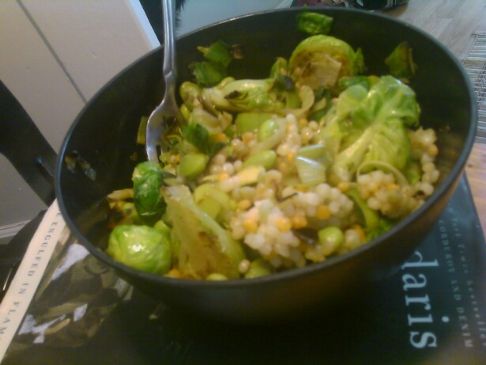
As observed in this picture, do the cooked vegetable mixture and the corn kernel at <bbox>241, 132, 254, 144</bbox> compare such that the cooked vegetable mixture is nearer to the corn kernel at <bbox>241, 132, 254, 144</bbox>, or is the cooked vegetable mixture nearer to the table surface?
the corn kernel at <bbox>241, 132, 254, 144</bbox>

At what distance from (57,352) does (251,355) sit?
305 millimetres

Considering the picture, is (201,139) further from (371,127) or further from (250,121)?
(371,127)

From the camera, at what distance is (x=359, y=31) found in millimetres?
725

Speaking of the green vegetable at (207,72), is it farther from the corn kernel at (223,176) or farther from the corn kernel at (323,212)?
the corn kernel at (323,212)

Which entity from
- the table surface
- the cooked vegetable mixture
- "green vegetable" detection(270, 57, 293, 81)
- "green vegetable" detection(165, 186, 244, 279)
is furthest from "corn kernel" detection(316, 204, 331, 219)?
the table surface

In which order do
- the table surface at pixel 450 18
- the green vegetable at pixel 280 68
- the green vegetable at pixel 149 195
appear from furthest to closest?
the table surface at pixel 450 18, the green vegetable at pixel 280 68, the green vegetable at pixel 149 195

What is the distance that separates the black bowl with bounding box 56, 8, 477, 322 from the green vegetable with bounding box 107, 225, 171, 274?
0.04 meters

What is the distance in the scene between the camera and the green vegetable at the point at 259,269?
530mm

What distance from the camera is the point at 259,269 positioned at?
21.0 inches

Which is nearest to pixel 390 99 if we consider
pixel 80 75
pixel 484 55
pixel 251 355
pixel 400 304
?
pixel 400 304

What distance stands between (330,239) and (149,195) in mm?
276

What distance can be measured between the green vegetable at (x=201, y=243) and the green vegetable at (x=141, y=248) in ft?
0.11

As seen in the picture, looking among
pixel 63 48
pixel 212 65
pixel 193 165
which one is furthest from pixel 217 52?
pixel 63 48

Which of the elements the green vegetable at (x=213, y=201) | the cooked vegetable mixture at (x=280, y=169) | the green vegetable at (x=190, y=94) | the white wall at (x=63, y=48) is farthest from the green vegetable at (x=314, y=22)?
the white wall at (x=63, y=48)
